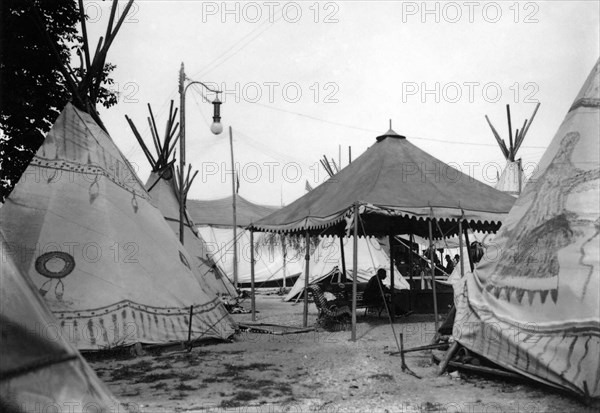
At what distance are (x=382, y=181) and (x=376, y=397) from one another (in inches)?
197

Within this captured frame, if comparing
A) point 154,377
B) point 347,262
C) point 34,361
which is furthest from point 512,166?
point 34,361

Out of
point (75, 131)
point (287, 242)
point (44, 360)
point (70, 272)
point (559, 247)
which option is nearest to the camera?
Result: point (44, 360)

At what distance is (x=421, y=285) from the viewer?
15.6 m

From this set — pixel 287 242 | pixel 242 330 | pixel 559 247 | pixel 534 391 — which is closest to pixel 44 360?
pixel 534 391

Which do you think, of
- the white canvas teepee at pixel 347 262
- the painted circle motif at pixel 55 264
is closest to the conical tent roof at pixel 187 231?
the white canvas teepee at pixel 347 262

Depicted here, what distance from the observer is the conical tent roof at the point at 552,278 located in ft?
15.8

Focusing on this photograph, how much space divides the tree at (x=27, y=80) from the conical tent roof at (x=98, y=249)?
242 cm

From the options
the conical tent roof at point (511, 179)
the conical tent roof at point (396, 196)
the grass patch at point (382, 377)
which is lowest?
the grass patch at point (382, 377)

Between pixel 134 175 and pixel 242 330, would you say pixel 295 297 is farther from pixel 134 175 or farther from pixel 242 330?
pixel 134 175

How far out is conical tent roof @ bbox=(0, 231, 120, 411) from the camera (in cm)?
246

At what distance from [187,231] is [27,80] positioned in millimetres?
5679

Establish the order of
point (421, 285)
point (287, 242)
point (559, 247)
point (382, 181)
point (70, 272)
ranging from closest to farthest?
point (559, 247) → point (70, 272) → point (382, 181) → point (421, 285) → point (287, 242)

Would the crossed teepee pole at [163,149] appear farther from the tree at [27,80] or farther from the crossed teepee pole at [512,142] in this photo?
the crossed teepee pole at [512,142]

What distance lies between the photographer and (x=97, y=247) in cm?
735
